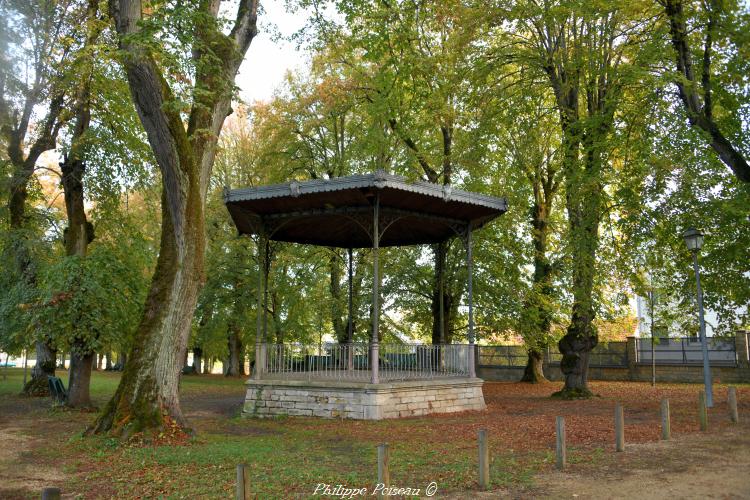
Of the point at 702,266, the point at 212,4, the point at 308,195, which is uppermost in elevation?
the point at 212,4

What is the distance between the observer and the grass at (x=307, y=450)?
24.5 feet

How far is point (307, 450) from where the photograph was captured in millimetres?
10055

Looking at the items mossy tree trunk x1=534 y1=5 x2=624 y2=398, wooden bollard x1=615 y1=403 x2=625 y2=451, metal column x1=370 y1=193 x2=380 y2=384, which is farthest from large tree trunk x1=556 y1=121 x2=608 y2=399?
wooden bollard x1=615 y1=403 x2=625 y2=451

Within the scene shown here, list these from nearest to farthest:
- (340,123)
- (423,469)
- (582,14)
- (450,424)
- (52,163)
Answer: (423,469), (450,424), (582,14), (340,123), (52,163)

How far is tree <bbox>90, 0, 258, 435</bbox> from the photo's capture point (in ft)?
34.6

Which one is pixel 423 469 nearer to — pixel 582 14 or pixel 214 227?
pixel 582 14

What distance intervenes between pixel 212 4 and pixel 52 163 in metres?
25.9

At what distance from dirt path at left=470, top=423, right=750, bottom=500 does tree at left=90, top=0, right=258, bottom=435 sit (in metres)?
6.89

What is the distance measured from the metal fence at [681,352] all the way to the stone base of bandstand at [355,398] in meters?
15.2

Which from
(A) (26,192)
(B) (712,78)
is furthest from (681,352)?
(A) (26,192)

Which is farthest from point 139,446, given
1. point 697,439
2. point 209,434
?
point 697,439

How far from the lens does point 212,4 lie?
474 inches

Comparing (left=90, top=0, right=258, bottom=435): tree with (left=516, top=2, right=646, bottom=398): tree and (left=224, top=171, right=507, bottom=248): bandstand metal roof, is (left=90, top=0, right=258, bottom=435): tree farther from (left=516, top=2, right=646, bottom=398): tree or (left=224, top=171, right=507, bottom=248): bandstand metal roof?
(left=516, top=2, right=646, bottom=398): tree

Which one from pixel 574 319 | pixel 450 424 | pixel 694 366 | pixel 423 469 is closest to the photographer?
pixel 423 469
